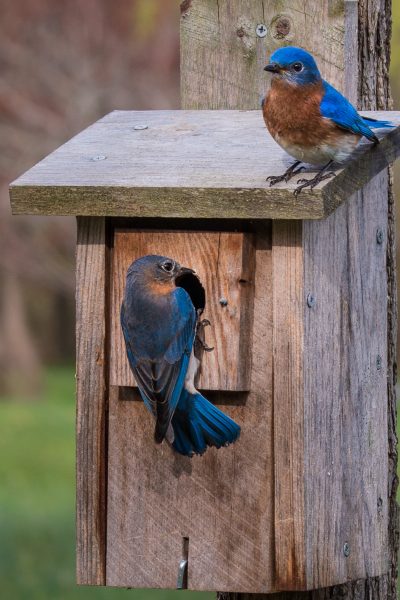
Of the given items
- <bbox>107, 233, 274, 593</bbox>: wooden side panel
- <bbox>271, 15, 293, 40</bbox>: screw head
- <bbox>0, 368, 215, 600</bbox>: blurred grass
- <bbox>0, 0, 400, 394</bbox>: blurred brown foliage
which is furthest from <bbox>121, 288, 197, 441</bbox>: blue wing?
<bbox>0, 0, 400, 394</bbox>: blurred brown foliage

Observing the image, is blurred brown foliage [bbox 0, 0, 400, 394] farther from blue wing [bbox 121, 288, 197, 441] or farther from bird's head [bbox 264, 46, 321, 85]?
blue wing [bbox 121, 288, 197, 441]

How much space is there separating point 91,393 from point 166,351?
1.00 ft

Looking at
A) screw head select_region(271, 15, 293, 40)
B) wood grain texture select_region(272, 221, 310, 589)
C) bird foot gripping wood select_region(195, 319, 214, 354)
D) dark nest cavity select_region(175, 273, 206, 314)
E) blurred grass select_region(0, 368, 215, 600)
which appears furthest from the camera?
blurred grass select_region(0, 368, 215, 600)

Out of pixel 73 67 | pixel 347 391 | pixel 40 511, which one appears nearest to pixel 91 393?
pixel 347 391

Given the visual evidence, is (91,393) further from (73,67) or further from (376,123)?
(73,67)

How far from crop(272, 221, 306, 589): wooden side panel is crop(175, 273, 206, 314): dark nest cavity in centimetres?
30

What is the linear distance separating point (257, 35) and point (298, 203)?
38.3 inches

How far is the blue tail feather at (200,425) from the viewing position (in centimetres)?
339

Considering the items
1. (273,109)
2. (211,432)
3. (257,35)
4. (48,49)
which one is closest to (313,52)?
(257,35)

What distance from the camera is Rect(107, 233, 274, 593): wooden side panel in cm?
339

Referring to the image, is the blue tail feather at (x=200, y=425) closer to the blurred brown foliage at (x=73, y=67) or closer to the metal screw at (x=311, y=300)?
the metal screw at (x=311, y=300)

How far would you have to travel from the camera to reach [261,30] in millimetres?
3938

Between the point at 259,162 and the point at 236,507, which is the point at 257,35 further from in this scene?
the point at 236,507

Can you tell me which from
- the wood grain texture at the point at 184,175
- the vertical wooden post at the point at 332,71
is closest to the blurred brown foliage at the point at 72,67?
the vertical wooden post at the point at 332,71
